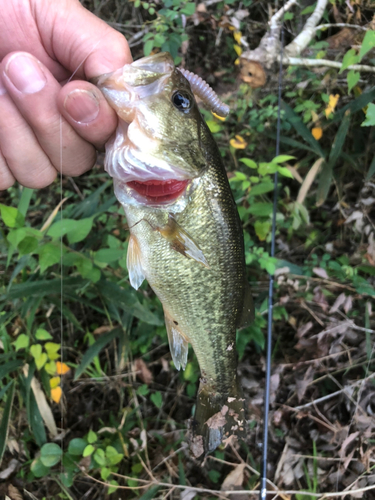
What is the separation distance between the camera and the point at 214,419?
1787 millimetres

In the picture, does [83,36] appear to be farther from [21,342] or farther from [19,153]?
[21,342]

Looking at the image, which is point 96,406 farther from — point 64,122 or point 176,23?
point 176,23

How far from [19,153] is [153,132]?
0.70 metres

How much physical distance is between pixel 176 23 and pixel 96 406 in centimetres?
331

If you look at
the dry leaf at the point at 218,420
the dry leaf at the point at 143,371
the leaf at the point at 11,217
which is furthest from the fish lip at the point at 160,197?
the dry leaf at the point at 143,371

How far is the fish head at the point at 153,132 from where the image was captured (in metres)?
1.21

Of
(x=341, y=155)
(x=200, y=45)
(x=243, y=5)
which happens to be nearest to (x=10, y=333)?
(x=341, y=155)

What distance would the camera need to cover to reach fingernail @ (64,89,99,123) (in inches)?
45.7

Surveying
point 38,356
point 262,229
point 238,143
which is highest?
point 238,143

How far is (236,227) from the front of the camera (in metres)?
1.48

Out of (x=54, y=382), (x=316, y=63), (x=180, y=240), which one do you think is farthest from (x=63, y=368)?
(x=316, y=63)

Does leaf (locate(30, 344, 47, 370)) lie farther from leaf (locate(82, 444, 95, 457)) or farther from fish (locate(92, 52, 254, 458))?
fish (locate(92, 52, 254, 458))

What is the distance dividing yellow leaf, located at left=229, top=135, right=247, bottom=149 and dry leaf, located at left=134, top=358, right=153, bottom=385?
6.19 ft

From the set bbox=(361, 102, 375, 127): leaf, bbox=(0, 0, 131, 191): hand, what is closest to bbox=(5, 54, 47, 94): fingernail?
bbox=(0, 0, 131, 191): hand
